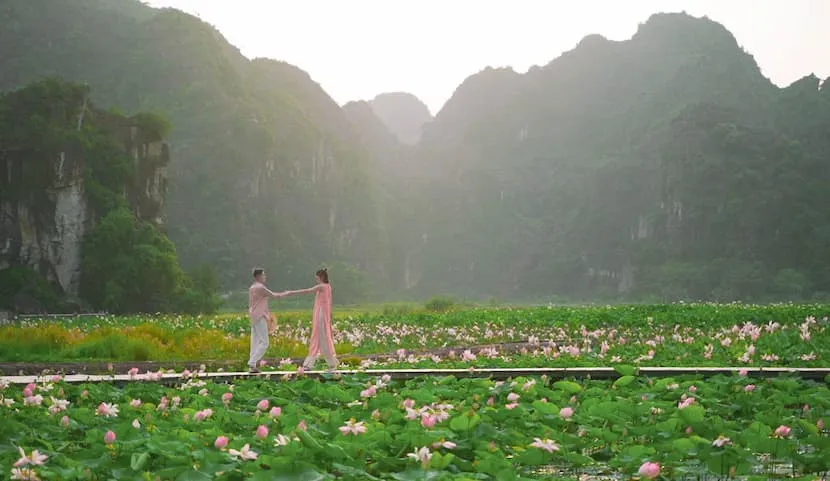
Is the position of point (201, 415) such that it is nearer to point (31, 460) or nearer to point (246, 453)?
point (246, 453)

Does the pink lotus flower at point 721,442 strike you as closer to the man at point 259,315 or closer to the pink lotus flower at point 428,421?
the pink lotus flower at point 428,421

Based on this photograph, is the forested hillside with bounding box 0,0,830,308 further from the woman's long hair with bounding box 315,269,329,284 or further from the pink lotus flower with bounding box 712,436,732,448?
the pink lotus flower with bounding box 712,436,732,448

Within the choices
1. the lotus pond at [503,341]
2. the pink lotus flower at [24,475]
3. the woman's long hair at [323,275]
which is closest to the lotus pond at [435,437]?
the pink lotus flower at [24,475]

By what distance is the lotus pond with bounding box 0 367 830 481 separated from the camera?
404cm

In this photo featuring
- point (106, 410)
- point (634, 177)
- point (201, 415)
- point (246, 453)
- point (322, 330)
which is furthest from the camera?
point (634, 177)

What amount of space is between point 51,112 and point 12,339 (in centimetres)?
2657

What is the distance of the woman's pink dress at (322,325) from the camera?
434 inches

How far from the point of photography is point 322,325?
36.3 ft

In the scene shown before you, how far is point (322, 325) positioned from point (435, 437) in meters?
6.89

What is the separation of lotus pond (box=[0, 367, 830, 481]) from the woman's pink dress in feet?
13.1

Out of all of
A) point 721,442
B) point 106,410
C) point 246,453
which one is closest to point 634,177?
point 106,410

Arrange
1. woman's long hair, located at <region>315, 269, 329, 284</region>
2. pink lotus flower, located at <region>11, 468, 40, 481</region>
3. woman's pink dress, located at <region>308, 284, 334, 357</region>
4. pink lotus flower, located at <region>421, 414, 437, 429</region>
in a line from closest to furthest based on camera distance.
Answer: pink lotus flower, located at <region>11, 468, 40, 481</region>
pink lotus flower, located at <region>421, 414, 437, 429</region>
woman's pink dress, located at <region>308, 284, 334, 357</region>
woman's long hair, located at <region>315, 269, 329, 284</region>

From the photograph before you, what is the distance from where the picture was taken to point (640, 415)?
547cm

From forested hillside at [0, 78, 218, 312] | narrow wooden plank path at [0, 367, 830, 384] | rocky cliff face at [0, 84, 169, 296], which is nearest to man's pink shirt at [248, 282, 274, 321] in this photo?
narrow wooden plank path at [0, 367, 830, 384]
